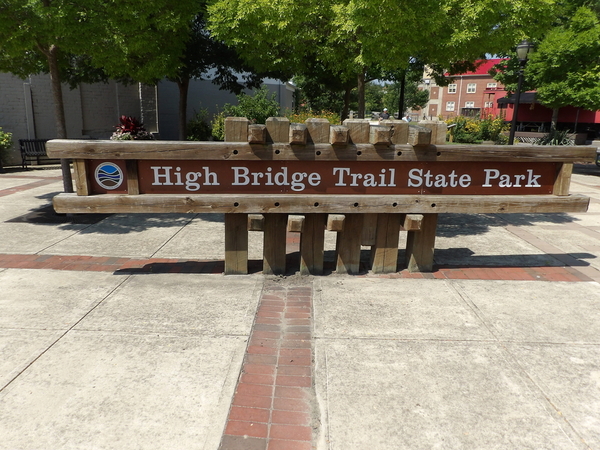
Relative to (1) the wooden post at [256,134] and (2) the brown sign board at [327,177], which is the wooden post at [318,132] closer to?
(2) the brown sign board at [327,177]

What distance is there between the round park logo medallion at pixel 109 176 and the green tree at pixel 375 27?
13.2 feet

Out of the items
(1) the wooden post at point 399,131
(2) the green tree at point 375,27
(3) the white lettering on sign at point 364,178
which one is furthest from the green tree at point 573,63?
(3) the white lettering on sign at point 364,178

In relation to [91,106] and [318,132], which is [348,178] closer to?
[318,132]

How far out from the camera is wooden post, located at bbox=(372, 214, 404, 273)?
5.27m

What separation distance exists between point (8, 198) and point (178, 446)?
29.3 feet

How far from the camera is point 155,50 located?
8.11 meters

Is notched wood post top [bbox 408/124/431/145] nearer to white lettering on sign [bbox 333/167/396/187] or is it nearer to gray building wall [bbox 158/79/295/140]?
white lettering on sign [bbox 333/167/396/187]

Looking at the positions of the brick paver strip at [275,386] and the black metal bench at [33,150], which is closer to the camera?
the brick paver strip at [275,386]

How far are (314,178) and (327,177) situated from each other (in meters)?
0.13

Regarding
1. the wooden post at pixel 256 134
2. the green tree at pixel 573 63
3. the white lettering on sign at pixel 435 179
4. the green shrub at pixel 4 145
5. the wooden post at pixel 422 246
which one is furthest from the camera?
the green tree at pixel 573 63

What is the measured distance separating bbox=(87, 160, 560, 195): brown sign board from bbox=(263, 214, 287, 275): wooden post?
40 cm

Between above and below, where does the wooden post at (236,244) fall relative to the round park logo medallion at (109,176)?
below

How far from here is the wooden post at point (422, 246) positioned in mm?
5375

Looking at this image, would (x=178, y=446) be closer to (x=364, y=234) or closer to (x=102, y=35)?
(x=364, y=234)
